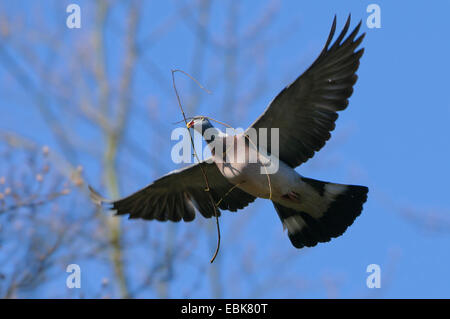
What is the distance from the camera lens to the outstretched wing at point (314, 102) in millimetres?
5371

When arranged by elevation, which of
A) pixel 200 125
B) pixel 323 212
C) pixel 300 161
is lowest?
pixel 323 212

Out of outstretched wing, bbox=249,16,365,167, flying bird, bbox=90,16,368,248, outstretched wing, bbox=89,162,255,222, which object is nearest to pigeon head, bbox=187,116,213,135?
flying bird, bbox=90,16,368,248

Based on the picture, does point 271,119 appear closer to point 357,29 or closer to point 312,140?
point 312,140

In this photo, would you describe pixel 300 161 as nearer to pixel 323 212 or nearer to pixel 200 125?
pixel 323 212

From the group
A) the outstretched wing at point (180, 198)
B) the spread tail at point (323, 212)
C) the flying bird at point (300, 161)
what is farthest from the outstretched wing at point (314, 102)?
the outstretched wing at point (180, 198)

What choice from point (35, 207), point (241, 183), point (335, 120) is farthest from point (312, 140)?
point (35, 207)

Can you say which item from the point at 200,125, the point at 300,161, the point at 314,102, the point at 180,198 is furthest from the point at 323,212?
the point at 180,198

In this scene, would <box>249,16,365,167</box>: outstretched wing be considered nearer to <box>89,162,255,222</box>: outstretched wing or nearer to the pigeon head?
the pigeon head

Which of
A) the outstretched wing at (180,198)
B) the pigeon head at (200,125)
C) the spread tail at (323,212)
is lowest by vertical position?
the spread tail at (323,212)

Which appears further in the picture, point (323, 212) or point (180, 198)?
point (180, 198)

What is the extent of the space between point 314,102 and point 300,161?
1.89 ft

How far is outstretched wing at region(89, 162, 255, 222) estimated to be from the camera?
6.42m

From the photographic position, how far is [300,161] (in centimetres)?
599

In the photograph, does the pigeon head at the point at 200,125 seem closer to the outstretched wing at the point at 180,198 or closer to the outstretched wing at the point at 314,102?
the outstretched wing at the point at 314,102
